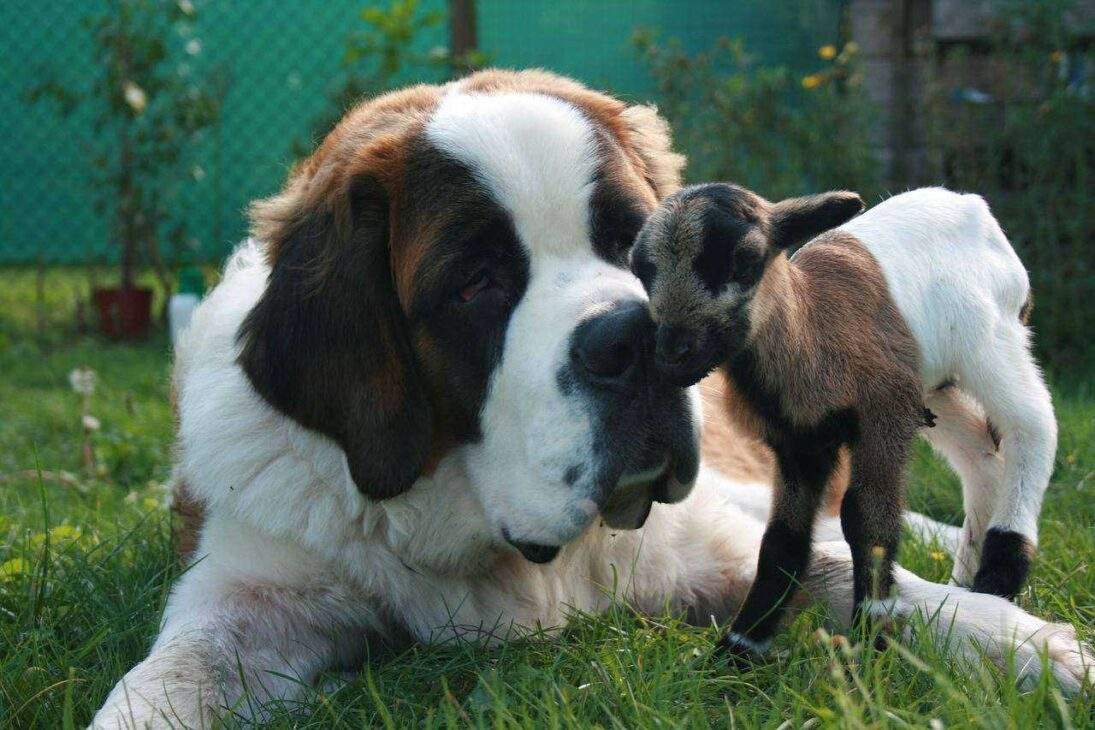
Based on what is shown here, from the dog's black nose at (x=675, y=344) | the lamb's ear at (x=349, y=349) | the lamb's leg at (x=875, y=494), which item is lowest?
the lamb's leg at (x=875, y=494)

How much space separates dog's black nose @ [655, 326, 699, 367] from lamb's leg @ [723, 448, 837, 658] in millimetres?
354

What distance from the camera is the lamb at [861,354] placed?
5.15 ft

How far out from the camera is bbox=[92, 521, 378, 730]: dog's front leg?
81.6 inches

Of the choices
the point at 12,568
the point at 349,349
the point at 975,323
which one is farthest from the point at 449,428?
the point at 12,568

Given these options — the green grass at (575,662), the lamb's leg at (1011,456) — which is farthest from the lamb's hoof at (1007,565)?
the green grass at (575,662)

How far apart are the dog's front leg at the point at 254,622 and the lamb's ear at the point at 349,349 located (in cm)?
27

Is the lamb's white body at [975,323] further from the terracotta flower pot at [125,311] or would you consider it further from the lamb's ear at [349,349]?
the terracotta flower pot at [125,311]

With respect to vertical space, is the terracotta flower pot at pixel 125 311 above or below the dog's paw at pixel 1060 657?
below

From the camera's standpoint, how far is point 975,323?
1974 millimetres

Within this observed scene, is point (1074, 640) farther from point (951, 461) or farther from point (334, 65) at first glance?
point (334, 65)

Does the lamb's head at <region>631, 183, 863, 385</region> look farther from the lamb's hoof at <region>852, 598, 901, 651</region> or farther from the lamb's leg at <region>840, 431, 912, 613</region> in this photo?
the lamb's hoof at <region>852, 598, 901, 651</region>

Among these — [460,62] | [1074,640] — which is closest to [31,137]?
[460,62]

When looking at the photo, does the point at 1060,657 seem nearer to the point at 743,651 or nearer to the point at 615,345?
the point at 743,651

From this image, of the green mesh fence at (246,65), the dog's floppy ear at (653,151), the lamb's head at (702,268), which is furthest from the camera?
the green mesh fence at (246,65)
